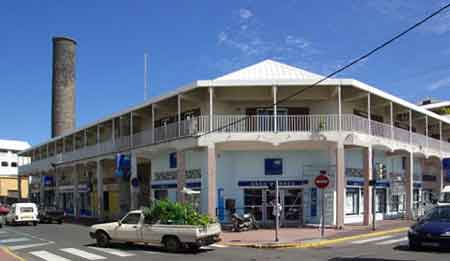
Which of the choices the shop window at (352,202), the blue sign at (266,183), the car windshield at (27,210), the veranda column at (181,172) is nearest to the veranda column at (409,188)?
the shop window at (352,202)

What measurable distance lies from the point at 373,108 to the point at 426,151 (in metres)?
5.96

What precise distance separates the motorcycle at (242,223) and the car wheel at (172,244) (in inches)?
291

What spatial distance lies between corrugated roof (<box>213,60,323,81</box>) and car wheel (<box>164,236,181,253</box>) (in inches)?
489

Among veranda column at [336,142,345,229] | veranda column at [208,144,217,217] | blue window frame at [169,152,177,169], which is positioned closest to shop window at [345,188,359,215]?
veranda column at [336,142,345,229]

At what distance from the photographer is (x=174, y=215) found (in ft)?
58.3

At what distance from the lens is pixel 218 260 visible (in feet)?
48.5

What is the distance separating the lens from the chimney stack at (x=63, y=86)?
7000 centimetres

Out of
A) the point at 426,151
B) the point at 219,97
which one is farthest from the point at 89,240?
the point at 426,151

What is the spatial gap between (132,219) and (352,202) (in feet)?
50.9

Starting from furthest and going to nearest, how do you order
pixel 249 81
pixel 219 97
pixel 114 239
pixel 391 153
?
pixel 391 153 < pixel 219 97 < pixel 249 81 < pixel 114 239

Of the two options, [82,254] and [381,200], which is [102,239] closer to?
[82,254]

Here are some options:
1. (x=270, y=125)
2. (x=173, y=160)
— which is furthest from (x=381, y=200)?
(x=173, y=160)

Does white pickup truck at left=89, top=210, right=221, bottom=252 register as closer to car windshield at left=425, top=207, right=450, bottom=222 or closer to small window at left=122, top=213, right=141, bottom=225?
small window at left=122, top=213, right=141, bottom=225

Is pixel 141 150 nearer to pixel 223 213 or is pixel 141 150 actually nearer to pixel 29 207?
pixel 223 213
